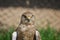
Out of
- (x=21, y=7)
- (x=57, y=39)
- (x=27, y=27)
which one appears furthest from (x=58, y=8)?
(x=27, y=27)

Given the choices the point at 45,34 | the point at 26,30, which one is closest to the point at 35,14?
the point at 45,34

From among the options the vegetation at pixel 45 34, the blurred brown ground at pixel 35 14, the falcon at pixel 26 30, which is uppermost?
the falcon at pixel 26 30

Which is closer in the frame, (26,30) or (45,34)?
(26,30)

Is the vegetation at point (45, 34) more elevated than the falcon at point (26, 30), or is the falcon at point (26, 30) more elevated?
the falcon at point (26, 30)

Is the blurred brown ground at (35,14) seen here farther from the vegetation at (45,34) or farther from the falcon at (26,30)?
the falcon at (26,30)

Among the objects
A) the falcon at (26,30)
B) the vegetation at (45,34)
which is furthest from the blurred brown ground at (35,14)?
the falcon at (26,30)

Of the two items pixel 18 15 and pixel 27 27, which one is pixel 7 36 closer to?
pixel 27 27

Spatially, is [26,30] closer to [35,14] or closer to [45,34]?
[45,34]

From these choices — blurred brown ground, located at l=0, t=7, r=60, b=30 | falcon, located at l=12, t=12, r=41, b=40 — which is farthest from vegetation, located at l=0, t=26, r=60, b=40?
falcon, located at l=12, t=12, r=41, b=40

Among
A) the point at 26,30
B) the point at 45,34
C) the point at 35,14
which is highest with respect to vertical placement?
the point at 26,30

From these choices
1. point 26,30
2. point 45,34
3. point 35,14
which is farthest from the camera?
point 35,14

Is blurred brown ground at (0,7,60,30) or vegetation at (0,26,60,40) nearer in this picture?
vegetation at (0,26,60,40)

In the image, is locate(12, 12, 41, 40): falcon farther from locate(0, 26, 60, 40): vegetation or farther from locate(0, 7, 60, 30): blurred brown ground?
locate(0, 7, 60, 30): blurred brown ground

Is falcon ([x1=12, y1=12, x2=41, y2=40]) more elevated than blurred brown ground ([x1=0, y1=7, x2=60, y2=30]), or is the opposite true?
falcon ([x1=12, y1=12, x2=41, y2=40])
